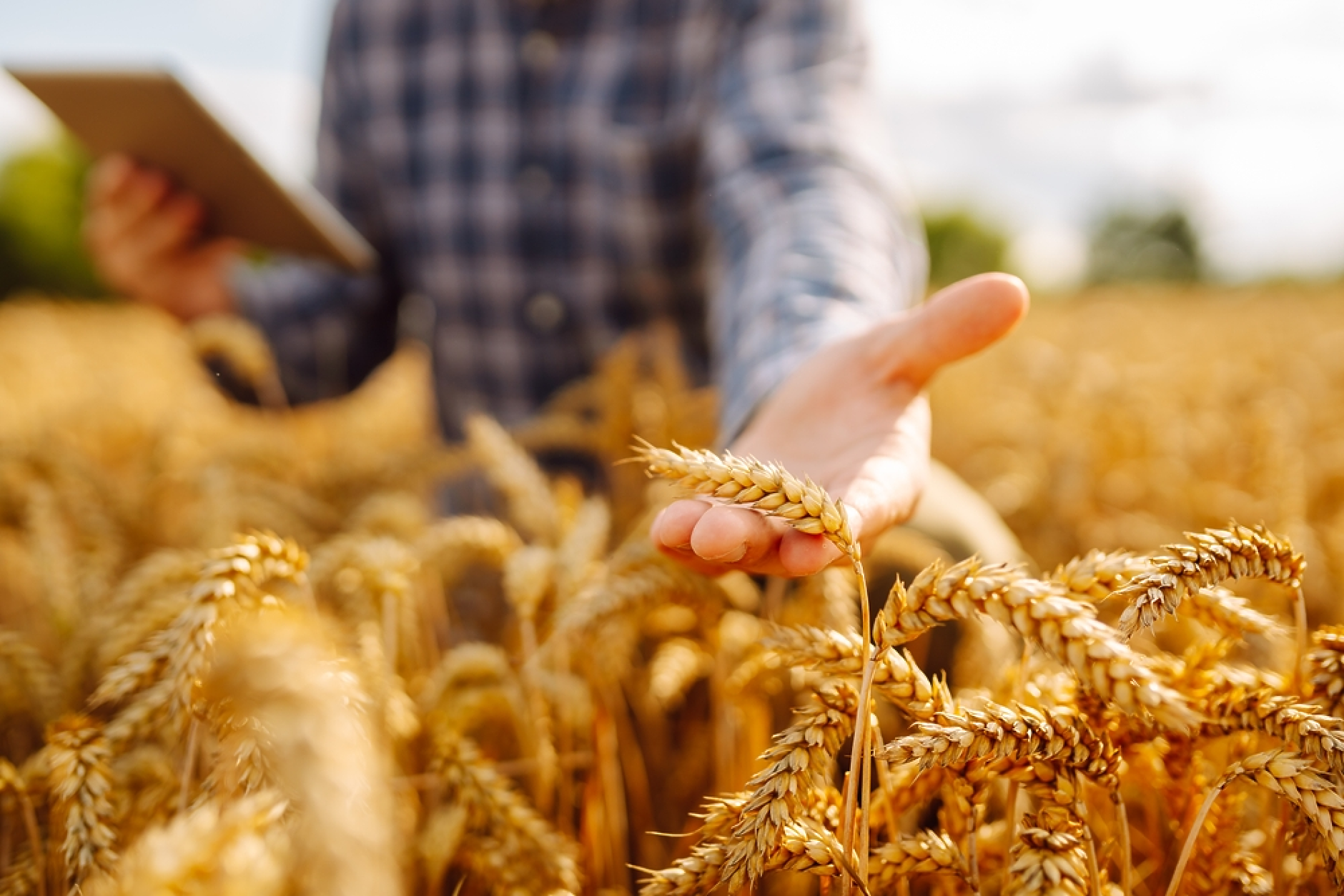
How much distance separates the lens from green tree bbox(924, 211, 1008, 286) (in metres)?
36.8

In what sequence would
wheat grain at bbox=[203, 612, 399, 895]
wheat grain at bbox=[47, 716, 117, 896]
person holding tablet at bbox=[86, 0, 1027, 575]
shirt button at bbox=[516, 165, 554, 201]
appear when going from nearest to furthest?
1. wheat grain at bbox=[203, 612, 399, 895]
2. wheat grain at bbox=[47, 716, 117, 896]
3. person holding tablet at bbox=[86, 0, 1027, 575]
4. shirt button at bbox=[516, 165, 554, 201]

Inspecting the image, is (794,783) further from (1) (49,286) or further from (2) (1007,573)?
(1) (49,286)

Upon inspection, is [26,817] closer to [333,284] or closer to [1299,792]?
[1299,792]

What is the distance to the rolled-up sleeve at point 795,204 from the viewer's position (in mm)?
1136

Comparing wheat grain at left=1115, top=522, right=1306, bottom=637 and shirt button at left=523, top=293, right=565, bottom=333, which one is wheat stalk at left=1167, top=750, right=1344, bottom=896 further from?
shirt button at left=523, top=293, right=565, bottom=333

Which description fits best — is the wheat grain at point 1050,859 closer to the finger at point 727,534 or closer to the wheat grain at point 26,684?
the finger at point 727,534

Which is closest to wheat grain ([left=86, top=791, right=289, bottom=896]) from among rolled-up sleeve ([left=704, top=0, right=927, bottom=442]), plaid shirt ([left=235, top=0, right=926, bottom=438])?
rolled-up sleeve ([left=704, top=0, right=927, bottom=442])

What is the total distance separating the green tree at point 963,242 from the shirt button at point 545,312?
3608 cm

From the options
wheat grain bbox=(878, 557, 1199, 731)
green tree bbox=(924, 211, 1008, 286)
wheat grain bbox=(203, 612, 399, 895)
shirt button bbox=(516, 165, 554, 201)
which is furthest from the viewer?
green tree bbox=(924, 211, 1008, 286)

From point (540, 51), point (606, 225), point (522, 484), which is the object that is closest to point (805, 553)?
point (522, 484)

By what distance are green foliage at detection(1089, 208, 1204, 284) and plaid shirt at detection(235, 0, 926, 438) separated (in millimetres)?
39706

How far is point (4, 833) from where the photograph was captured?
92 centimetres

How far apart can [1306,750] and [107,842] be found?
952 mm

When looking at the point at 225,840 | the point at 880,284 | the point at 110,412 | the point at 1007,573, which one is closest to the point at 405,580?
the point at 225,840
